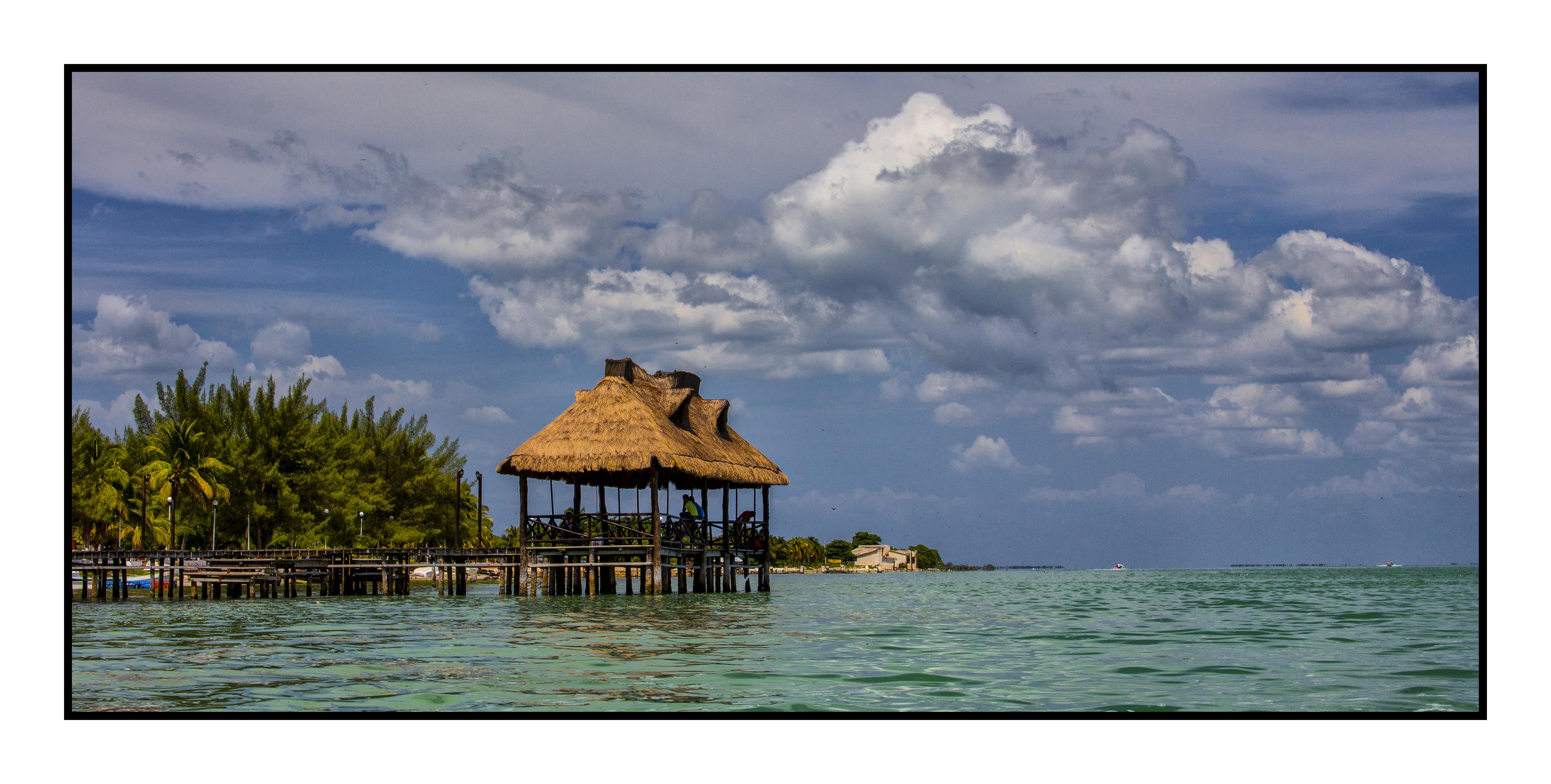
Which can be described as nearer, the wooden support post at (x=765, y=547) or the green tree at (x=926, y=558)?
the wooden support post at (x=765, y=547)

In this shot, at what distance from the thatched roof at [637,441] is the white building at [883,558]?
101m

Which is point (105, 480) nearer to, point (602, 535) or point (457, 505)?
point (457, 505)

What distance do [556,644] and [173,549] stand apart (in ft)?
84.7

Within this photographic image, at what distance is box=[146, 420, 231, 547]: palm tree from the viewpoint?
143 ft

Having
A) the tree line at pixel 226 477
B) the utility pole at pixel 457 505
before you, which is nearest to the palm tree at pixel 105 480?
the tree line at pixel 226 477

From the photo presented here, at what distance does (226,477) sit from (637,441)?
23270 mm

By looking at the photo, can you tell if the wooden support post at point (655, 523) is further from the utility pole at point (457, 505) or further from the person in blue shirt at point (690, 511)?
the utility pole at point (457, 505)

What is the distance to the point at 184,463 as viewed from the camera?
44.1 metres

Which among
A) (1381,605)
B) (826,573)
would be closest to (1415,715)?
(1381,605)

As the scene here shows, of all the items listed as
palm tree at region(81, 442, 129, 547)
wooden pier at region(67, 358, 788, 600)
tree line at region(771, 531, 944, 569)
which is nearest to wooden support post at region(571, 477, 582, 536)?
wooden pier at region(67, 358, 788, 600)

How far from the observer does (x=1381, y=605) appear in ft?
90.4

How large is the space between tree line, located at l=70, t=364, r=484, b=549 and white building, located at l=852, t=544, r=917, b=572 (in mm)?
88141

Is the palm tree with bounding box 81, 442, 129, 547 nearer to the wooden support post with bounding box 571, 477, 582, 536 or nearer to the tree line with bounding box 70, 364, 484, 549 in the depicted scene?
the tree line with bounding box 70, 364, 484, 549

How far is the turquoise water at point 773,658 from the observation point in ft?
35.8
